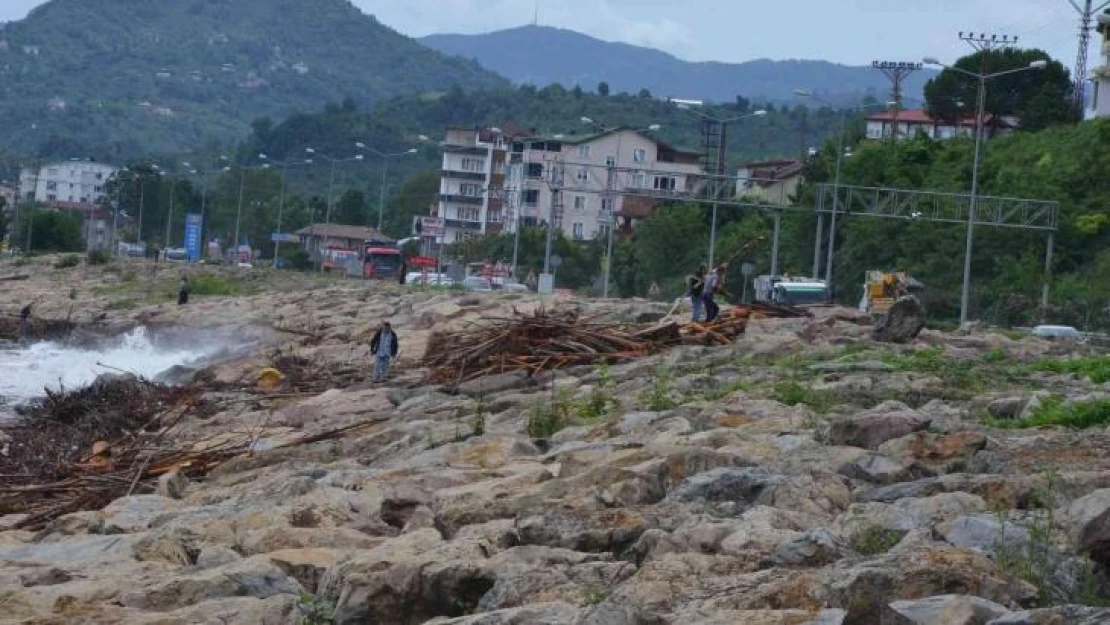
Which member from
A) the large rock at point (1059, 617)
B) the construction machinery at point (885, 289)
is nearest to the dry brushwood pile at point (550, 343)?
the large rock at point (1059, 617)

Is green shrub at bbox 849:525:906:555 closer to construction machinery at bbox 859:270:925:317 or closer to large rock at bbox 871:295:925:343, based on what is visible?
large rock at bbox 871:295:925:343

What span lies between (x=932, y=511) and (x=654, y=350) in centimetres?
1660

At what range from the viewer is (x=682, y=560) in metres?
11.7

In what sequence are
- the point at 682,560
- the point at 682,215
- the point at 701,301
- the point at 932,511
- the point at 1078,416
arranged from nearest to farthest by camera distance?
the point at 682,560 → the point at 932,511 → the point at 1078,416 → the point at 701,301 → the point at 682,215

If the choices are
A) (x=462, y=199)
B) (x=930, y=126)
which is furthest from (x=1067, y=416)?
(x=462, y=199)

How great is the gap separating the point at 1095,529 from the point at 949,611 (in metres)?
1.85

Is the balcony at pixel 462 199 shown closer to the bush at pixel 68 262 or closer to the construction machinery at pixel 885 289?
the bush at pixel 68 262

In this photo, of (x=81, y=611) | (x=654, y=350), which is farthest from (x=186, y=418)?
(x=81, y=611)

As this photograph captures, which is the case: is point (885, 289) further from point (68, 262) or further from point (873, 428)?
point (68, 262)

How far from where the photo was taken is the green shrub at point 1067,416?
16891 millimetres

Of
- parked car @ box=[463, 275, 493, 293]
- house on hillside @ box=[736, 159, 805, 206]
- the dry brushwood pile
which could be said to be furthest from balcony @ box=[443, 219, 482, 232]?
the dry brushwood pile

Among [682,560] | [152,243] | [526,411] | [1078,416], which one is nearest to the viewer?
[682,560]

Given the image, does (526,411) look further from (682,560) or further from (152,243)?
(152,243)

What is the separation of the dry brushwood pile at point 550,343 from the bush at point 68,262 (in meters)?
56.3
